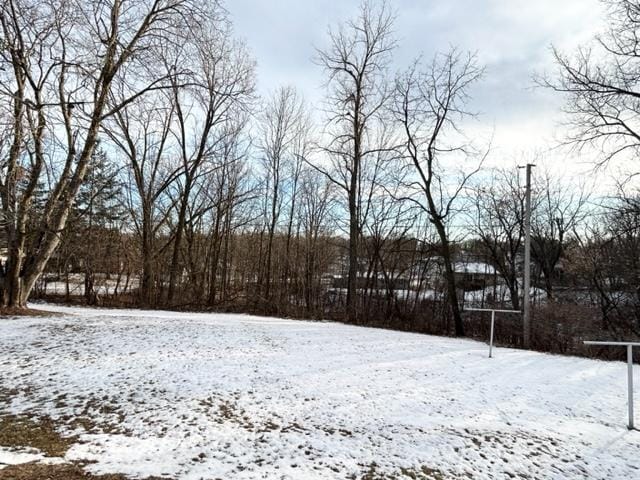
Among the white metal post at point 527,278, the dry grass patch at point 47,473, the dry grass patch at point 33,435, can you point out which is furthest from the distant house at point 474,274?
the dry grass patch at point 47,473

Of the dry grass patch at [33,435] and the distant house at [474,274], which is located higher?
the distant house at [474,274]

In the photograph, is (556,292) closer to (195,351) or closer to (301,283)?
(301,283)

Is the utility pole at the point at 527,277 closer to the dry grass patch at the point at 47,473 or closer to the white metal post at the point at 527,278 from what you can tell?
the white metal post at the point at 527,278

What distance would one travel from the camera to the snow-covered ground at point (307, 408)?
3586 millimetres

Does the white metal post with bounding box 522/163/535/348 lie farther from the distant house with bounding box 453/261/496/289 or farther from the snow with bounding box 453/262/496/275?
the snow with bounding box 453/262/496/275

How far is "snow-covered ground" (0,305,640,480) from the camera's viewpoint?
3.59 m

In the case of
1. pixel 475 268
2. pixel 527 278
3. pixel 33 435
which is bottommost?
pixel 33 435

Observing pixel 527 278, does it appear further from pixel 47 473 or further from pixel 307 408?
pixel 47 473

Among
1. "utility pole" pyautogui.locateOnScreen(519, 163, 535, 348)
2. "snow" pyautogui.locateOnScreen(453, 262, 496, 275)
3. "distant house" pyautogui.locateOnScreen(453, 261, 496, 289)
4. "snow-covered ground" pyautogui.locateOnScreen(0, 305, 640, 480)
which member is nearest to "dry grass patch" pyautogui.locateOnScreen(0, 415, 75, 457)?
"snow-covered ground" pyautogui.locateOnScreen(0, 305, 640, 480)

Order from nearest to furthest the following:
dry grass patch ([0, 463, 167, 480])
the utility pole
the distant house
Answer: dry grass patch ([0, 463, 167, 480]), the utility pole, the distant house

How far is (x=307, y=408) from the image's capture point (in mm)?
4805

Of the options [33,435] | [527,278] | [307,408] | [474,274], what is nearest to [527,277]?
[527,278]

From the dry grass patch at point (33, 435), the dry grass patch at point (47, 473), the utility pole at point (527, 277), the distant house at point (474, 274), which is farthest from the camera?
the distant house at point (474, 274)

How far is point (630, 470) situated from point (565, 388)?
9.57 ft
